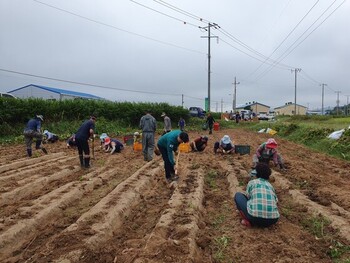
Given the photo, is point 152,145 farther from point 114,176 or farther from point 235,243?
point 235,243

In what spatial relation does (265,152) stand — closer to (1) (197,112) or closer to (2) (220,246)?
(2) (220,246)

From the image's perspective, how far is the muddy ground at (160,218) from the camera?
14.1ft

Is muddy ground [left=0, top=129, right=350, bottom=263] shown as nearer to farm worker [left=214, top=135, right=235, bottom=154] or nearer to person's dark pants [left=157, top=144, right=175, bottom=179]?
person's dark pants [left=157, top=144, right=175, bottom=179]

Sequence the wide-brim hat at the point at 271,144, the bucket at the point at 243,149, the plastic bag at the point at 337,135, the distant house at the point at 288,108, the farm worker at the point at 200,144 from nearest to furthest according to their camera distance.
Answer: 1. the wide-brim hat at the point at 271,144
2. the farm worker at the point at 200,144
3. the bucket at the point at 243,149
4. the plastic bag at the point at 337,135
5. the distant house at the point at 288,108

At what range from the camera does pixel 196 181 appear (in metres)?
8.31

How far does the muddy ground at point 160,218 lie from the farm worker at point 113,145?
12.0 feet

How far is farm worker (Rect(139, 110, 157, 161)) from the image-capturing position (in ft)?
38.5

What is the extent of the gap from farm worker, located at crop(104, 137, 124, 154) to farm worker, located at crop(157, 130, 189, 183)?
17.6 ft

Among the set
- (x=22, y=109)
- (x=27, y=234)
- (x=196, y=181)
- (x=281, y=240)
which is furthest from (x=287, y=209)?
(x=22, y=109)

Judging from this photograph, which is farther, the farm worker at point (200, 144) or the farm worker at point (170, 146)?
the farm worker at point (200, 144)

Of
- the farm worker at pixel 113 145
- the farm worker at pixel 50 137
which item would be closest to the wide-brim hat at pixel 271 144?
the farm worker at pixel 113 145

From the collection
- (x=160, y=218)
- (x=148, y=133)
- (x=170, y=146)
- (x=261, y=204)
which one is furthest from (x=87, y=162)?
(x=261, y=204)

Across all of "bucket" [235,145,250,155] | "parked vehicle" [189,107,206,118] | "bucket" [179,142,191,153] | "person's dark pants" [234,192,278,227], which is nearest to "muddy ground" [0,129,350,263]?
"person's dark pants" [234,192,278,227]

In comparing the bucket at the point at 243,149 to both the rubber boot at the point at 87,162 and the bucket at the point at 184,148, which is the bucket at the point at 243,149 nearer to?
the bucket at the point at 184,148
